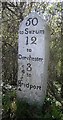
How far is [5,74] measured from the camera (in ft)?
20.2

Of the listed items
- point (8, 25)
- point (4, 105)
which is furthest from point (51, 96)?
point (8, 25)

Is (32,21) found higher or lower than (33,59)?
higher

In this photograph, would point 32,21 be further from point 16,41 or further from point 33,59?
point 16,41

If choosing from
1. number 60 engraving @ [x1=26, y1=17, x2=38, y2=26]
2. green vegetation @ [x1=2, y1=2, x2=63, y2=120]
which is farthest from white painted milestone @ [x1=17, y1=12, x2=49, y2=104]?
green vegetation @ [x1=2, y1=2, x2=63, y2=120]

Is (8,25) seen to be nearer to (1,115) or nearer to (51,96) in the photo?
(51,96)

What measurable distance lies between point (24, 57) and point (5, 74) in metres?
0.93

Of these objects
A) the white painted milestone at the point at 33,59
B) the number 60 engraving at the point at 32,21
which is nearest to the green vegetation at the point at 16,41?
the white painted milestone at the point at 33,59

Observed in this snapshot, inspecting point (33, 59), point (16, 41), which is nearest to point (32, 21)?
point (33, 59)

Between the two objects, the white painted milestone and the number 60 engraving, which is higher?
the number 60 engraving

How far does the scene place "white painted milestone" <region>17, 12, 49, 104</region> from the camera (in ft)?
16.9

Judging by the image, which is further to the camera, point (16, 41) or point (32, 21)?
point (16, 41)

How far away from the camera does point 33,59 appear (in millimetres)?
5238

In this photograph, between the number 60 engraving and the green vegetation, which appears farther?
the green vegetation

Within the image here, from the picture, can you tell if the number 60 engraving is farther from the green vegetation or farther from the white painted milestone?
the green vegetation
